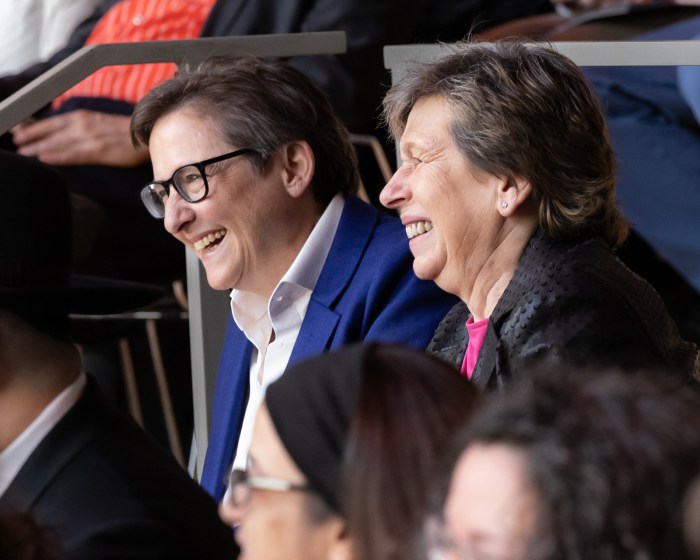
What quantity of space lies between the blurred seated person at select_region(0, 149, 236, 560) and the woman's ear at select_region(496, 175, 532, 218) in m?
0.60

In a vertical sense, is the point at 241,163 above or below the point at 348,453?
below

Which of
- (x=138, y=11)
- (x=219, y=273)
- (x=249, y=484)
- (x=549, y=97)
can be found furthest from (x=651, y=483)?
(x=138, y=11)

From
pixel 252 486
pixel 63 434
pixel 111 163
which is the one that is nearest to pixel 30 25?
pixel 111 163

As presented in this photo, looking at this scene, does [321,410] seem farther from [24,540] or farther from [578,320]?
[578,320]

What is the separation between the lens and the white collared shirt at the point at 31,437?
1.77m

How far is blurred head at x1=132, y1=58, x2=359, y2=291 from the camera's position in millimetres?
2227

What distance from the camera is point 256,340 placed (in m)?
2.31

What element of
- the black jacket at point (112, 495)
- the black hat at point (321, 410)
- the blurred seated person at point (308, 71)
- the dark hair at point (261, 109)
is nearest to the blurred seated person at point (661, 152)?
the blurred seated person at point (308, 71)

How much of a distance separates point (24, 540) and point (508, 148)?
92 centimetres

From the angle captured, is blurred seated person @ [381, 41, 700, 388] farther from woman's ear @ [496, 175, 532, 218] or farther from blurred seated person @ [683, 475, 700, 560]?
blurred seated person @ [683, 475, 700, 560]

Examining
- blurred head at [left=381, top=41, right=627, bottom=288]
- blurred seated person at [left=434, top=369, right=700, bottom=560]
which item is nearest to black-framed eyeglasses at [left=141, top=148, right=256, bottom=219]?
blurred head at [left=381, top=41, right=627, bottom=288]

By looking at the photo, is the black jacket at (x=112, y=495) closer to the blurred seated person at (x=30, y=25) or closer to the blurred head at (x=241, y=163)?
the blurred head at (x=241, y=163)

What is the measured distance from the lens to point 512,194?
72.3 inches

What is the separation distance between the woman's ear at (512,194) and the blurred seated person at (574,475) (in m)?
0.92
